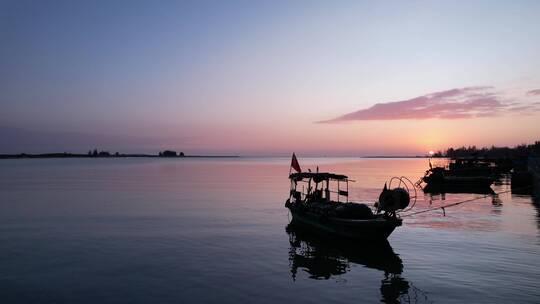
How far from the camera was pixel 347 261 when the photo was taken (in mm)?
24438

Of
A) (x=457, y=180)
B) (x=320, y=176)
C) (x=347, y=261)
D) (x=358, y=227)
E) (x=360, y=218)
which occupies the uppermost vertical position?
(x=320, y=176)

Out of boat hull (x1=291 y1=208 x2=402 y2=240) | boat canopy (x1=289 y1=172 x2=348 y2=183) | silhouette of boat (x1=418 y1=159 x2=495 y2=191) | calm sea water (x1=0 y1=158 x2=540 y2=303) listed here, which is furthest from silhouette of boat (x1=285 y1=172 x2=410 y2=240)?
silhouette of boat (x1=418 y1=159 x2=495 y2=191)

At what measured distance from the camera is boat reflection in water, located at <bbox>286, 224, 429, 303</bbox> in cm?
1875

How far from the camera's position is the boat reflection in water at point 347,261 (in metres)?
18.8

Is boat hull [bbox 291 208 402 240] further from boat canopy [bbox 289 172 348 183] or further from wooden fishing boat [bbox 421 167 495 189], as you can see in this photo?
wooden fishing boat [bbox 421 167 495 189]

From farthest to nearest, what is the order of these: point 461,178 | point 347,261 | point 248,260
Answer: point 461,178, point 347,261, point 248,260

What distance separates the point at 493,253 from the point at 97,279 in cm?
2250

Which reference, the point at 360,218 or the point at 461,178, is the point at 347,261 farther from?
the point at 461,178

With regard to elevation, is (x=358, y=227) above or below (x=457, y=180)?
below

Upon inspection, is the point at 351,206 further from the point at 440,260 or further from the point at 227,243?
the point at 227,243

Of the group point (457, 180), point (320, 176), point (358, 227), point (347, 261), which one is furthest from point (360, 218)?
point (457, 180)

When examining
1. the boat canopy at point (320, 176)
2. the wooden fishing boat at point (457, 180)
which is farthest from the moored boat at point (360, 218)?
the wooden fishing boat at point (457, 180)

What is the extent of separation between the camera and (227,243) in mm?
28484

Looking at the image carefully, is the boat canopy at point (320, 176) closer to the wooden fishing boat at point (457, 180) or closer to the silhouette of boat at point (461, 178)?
the silhouette of boat at point (461, 178)
